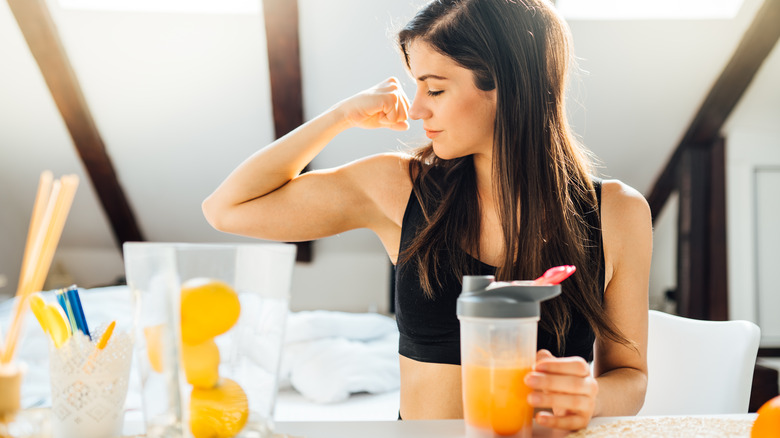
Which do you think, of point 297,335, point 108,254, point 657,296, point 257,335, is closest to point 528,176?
point 257,335

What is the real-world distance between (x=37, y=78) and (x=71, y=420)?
3262 mm

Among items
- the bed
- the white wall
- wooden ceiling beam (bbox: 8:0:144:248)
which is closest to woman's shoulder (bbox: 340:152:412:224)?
the bed

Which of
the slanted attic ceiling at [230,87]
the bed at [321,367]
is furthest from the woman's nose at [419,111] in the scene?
the slanted attic ceiling at [230,87]

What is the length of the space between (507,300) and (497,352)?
56 millimetres

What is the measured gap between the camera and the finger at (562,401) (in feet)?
2.09

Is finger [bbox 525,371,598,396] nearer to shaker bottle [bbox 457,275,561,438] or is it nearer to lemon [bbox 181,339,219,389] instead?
shaker bottle [bbox 457,275,561,438]

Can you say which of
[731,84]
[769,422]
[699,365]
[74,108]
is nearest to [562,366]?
[769,422]

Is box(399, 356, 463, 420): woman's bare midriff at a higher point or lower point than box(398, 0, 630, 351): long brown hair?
lower

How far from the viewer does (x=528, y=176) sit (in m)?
1.15

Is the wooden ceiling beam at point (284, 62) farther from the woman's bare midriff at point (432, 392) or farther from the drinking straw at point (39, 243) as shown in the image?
the drinking straw at point (39, 243)

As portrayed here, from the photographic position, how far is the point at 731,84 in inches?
135

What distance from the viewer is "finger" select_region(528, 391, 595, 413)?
2.09ft

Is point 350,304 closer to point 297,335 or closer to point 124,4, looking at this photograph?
point 297,335

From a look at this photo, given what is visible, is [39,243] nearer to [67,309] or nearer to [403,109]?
[67,309]
